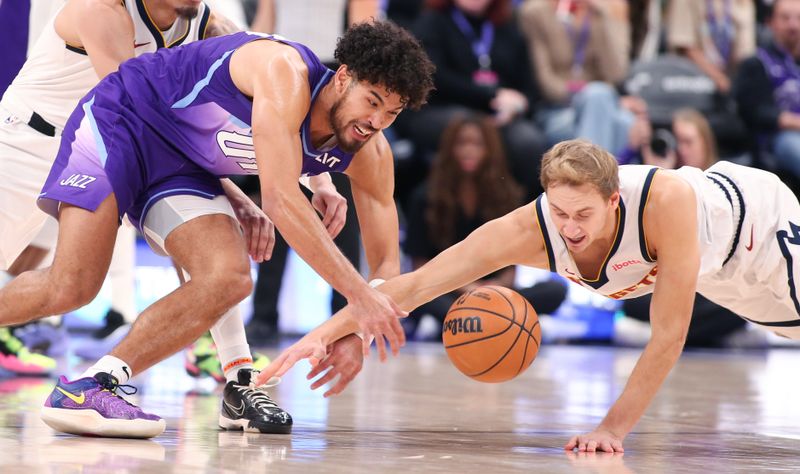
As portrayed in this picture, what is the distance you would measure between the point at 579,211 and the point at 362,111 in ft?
2.75

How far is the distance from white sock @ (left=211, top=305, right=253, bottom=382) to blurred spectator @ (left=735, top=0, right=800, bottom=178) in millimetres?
7336

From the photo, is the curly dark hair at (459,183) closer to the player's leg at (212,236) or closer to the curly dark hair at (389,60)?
the player's leg at (212,236)

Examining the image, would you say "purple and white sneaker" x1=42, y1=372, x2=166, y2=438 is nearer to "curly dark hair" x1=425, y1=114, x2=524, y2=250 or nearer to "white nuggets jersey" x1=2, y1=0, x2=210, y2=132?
"white nuggets jersey" x1=2, y1=0, x2=210, y2=132

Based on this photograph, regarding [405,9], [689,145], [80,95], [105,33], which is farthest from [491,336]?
[405,9]

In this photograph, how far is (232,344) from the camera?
4613 mm

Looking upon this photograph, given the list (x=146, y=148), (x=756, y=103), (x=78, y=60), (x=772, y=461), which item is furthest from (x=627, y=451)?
(x=756, y=103)

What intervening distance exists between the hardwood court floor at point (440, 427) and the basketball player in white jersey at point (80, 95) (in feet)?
2.00

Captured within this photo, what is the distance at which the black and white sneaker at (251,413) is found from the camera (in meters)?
4.19

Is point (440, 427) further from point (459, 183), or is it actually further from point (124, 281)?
point (459, 183)

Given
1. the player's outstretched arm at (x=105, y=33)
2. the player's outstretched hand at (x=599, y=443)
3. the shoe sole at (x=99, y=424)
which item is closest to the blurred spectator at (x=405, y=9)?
the player's outstretched arm at (x=105, y=33)

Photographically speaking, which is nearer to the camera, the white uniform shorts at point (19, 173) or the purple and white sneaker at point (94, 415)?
the purple and white sneaker at point (94, 415)

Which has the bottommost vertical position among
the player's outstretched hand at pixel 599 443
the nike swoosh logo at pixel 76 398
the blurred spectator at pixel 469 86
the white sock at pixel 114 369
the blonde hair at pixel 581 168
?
the player's outstretched hand at pixel 599 443

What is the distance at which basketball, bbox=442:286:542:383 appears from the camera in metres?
4.21

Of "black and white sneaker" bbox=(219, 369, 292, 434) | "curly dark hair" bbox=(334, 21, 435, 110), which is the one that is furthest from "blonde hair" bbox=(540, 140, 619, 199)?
"black and white sneaker" bbox=(219, 369, 292, 434)
